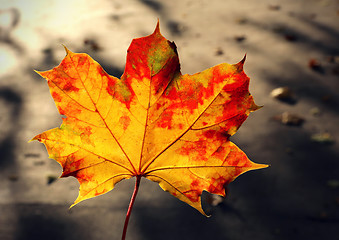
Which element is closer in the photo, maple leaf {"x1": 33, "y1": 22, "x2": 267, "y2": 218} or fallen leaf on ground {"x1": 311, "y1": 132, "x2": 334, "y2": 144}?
maple leaf {"x1": 33, "y1": 22, "x2": 267, "y2": 218}

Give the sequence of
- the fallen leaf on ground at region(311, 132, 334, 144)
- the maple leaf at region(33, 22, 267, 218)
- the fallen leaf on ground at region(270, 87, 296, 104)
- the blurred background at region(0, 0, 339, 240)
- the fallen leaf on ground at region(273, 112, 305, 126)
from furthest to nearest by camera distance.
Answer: the fallen leaf on ground at region(270, 87, 296, 104), the fallen leaf on ground at region(273, 112, 305, 126), the fallen leaf on ground at region(311, 132, 334, 144), the blurred background at region(0, 0, 339, 240), the maple leaf at region(33, 22, 267, 218)

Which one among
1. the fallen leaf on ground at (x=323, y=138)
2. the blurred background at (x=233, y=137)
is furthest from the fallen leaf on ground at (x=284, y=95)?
the fallen leaf on ground at (x=323, y=138)

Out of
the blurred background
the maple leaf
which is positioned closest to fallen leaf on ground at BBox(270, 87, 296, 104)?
the blurred background

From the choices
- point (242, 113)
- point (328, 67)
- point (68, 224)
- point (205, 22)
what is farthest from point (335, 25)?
point (242, 113)

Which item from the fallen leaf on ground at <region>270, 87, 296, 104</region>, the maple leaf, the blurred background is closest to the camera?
the maple leaf

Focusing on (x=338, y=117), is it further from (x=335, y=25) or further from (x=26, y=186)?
(x=26, y=186)

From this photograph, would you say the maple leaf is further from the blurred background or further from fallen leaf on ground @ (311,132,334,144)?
fallen leaf on ground @ (311,132,334,144)

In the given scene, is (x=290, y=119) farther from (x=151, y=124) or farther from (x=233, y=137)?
(x=151, y=124)
